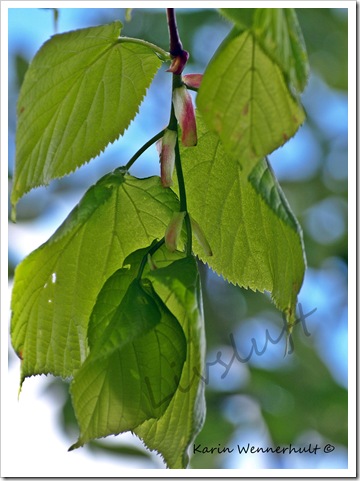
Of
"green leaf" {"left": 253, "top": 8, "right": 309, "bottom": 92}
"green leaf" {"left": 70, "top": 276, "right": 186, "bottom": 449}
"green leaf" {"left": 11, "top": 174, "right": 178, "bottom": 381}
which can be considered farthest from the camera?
"green leaf" {"left": 11, "top": 174, "right": 178, "bottom": 381}

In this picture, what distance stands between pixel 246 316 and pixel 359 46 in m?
1.22

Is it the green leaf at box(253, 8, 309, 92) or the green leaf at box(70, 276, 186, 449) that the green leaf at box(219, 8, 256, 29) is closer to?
the green leaf at box(253, 8, 309, 92)

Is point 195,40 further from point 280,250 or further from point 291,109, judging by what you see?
point 291,109

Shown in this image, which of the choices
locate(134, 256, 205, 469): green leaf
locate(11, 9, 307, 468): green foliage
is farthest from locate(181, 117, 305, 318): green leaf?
locate(134, 256, 205, 469): green leaf

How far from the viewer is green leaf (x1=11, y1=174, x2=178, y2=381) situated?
0.66 m

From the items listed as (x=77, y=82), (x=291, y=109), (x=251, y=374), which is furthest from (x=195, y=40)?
(x=291, y=109)

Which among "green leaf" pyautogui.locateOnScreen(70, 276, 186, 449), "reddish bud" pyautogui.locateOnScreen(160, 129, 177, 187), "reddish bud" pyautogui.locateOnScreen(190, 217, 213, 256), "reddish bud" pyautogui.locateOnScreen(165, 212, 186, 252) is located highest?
"reddish bud" pyautogui.locateOnScreen(160, 129, 177, 187)

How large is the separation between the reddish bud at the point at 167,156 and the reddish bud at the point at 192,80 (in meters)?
0.04

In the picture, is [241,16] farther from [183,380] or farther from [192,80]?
[183,380]

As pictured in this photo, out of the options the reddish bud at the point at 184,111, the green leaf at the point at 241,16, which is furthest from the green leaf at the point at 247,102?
the reddish bud at the point at 184,111

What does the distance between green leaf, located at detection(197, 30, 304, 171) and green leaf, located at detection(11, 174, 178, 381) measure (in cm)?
18

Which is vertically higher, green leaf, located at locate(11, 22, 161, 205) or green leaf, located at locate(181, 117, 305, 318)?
green leaf, located at locate(11, 22, 161, 205)

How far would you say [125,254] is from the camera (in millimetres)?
680

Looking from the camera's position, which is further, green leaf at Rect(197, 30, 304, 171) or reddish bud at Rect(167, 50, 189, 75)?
reddish bud at Rect(167, 50, 189, 75)
